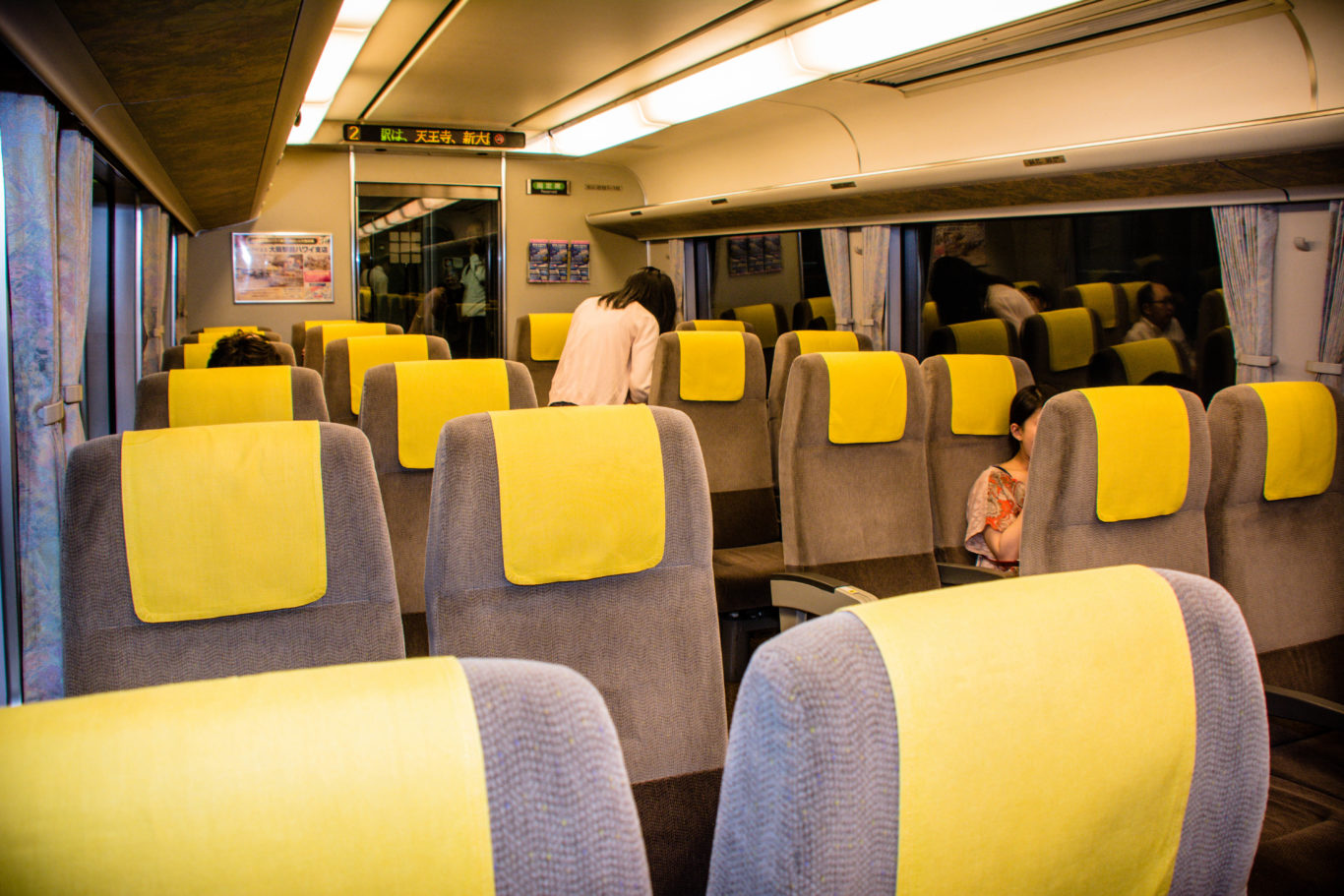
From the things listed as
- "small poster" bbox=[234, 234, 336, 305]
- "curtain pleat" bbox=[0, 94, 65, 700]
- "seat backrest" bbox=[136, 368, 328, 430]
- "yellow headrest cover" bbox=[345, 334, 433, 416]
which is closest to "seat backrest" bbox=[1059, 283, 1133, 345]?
"yellow headrest cover" bbox=[345, 334, 433, 416]

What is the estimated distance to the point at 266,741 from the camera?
620 millimetres

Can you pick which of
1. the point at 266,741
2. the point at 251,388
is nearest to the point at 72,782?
the point at 266,741

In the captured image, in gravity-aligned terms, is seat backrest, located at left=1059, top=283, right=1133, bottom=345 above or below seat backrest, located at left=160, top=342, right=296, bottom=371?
above

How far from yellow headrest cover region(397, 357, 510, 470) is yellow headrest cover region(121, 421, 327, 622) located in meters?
0.98

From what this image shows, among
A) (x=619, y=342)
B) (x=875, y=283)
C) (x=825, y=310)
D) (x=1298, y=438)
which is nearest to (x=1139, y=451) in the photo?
(x=1298, y=438)

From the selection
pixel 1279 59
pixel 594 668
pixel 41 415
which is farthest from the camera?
pixel 1279 59

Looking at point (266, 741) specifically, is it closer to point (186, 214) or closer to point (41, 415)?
point (41, 415)

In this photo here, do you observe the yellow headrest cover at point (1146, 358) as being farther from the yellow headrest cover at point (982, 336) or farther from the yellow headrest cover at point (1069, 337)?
the yellow headrest cover at point (982, 336)

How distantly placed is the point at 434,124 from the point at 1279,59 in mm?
7433

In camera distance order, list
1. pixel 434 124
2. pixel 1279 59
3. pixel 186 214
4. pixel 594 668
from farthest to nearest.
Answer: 1. pixel 434 124
2. pixel 186 214
3. pixel 1279 59
4. pixel 594 668

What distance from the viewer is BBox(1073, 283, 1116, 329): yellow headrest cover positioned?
461 cm

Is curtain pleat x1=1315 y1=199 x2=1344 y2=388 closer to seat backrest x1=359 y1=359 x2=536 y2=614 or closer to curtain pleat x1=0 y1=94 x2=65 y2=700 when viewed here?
seat backrest x1=359 y1=359 x2=536 y2=614

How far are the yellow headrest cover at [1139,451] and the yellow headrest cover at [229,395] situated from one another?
2323mm

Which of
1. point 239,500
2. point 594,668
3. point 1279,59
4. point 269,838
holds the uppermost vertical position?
point 1279,59
